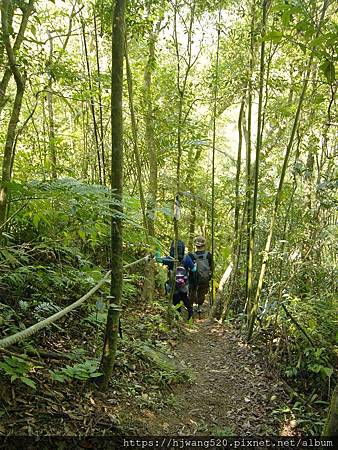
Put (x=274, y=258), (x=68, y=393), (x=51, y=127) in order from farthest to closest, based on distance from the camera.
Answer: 1. (x=51, y=127)
2. (x=274, y=258)
3. (x=68, y=393)

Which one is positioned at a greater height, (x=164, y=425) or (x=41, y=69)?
(x=41, y=69)

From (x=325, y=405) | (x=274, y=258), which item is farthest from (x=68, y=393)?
(x=274, y=258)

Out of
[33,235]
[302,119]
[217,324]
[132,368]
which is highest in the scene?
[302,119]

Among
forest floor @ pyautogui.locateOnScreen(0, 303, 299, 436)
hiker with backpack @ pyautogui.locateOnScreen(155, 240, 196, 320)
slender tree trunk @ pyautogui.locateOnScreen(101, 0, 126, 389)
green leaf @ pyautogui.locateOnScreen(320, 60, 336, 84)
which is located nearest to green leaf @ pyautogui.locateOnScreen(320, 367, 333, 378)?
forest floor @ pyautogui.locateOnScreen(0, 303, 299, 436)

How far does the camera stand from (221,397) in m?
4.06

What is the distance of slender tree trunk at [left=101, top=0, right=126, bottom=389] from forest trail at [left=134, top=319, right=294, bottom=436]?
0.63 m

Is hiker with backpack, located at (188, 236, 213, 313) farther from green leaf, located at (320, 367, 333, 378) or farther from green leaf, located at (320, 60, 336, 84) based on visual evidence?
green leaf, located at (320, 60, 336, 84)

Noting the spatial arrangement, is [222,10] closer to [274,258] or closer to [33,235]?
[274,258]

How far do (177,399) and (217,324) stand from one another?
12.6ft

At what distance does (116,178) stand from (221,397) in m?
2.66

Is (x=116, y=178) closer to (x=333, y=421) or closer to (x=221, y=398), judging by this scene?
(x=333, y=421)

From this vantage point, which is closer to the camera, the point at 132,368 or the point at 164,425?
the point at 164,425

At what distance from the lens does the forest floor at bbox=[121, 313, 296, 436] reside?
3246mm

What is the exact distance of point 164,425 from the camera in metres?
3.10
